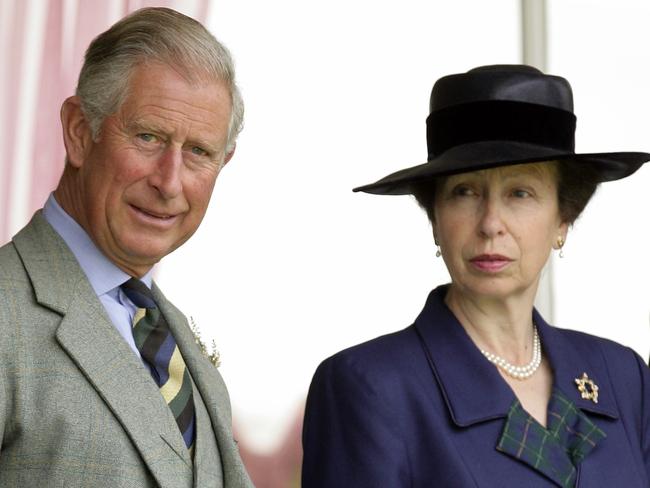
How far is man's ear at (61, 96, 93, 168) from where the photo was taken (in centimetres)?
218

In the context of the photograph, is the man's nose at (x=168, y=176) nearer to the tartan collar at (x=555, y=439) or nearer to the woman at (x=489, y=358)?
the woman at (x=489, y=358)

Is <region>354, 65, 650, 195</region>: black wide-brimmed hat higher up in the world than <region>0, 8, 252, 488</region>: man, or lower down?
higher up

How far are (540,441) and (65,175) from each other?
119 centimetres

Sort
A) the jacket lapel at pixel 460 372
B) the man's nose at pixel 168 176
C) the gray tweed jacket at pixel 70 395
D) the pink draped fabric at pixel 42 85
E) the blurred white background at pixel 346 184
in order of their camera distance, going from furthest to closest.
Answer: the blurred white background at pixel 346 184
the pink draped fabric at pixel 42 85
the jacket lapel at pixel 460 372
the man's nose at pixel 168 176
the gray tweed jacket at pixel 70 395

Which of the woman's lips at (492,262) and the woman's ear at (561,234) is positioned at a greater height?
the woman's ear at (561,234)

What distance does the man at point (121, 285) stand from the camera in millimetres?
1883

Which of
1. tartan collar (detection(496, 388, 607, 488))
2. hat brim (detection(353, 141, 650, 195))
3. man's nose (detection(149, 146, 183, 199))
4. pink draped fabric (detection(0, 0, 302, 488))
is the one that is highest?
pink draped fabric (detection(0, 0, 302, 488))

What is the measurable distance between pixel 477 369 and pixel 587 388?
0.99 ft

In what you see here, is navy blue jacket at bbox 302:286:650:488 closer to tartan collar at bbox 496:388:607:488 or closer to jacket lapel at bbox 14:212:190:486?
tartan collar at bbox 496:388:607:488

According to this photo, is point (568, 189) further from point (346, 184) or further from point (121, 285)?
point (346, 184)

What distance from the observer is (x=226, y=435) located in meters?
2.22

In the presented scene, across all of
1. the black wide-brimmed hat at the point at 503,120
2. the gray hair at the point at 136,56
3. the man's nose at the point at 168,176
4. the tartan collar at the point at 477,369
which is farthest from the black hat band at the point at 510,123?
the man's nose at the point at 168,176

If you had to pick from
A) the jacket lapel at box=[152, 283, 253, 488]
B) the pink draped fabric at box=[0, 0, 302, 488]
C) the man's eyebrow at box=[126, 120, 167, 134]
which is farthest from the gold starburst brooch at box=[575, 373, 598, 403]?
the pink draped fabric at box=[0, 0, 302, 488]

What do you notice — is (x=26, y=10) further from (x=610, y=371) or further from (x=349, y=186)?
(x=610, y=371)
